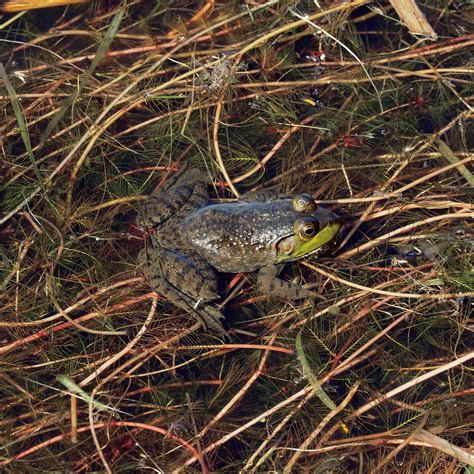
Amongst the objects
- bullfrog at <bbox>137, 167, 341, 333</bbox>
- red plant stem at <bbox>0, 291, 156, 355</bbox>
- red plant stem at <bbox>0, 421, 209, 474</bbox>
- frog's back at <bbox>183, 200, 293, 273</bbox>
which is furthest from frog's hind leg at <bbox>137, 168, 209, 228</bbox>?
red plant stem at <bbox>0, 421, 209, 474</bbox>

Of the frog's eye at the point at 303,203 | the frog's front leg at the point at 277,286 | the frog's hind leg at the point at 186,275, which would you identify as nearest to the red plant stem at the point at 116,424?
the frog's hind leg at the point at 186,275

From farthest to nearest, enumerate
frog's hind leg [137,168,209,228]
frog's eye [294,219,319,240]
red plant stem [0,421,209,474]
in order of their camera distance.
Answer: frog's hind leg [137,168,209,228], frog's eye [294,219,319,240], red plant stem [0,421,209,474]

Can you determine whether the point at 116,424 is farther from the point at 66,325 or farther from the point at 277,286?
the point at 277,286

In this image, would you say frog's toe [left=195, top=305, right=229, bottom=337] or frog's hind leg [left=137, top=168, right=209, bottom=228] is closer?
frog's toe [left=195, top=305, right=229, bottom=337]

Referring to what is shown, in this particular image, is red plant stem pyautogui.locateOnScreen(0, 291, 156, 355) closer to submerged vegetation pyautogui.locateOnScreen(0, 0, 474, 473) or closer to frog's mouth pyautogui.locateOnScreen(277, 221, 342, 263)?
submerged vegetation pyautogui.locateOnScreen(0, 0, 474, 473)

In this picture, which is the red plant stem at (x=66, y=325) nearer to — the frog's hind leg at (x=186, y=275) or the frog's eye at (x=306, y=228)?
the frog's hind leg at (x=186, y=275)

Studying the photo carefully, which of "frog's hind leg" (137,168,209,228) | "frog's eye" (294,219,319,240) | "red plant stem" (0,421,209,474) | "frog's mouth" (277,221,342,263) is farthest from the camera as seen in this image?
"frog's hind leg" (137,168,209,228)

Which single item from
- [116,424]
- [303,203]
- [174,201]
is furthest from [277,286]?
[116,424]
